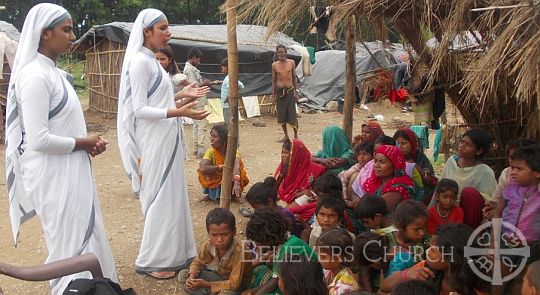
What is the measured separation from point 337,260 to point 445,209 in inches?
46.3

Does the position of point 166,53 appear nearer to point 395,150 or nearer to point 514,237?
point 395,150

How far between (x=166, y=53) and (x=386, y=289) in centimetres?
441

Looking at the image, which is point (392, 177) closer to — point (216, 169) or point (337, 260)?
point (337, 260)

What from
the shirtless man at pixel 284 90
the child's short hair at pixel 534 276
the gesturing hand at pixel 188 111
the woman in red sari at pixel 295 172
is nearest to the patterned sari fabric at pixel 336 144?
the woman in red sari at pixel 295 172

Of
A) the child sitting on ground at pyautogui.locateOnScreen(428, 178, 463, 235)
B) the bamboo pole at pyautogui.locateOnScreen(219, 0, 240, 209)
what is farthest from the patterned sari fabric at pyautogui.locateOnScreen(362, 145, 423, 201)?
the bamboo pole at pyautogui.locateOnScreen(219, 0, 240, 209)

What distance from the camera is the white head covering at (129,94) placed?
382cm

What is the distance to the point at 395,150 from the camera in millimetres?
4129

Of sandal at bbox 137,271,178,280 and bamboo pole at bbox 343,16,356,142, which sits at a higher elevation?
bamboo pole at bbox 343,16,356,142

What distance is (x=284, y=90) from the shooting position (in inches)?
391

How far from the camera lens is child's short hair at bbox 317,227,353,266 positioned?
3.08 m

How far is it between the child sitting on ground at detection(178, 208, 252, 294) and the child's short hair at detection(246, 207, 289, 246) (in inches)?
4.7

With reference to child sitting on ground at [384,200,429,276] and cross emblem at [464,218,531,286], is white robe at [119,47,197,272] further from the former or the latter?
cross emblem at [464,218,531,286]

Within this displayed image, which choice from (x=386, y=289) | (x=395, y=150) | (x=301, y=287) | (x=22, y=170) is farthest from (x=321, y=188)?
(x=22, y=170)

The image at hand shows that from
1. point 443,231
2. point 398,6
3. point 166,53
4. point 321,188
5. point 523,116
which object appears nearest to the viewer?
point 443,231
